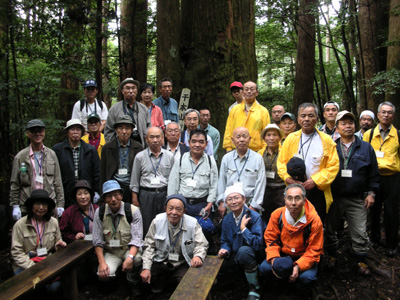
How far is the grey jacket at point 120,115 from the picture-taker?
5.46m

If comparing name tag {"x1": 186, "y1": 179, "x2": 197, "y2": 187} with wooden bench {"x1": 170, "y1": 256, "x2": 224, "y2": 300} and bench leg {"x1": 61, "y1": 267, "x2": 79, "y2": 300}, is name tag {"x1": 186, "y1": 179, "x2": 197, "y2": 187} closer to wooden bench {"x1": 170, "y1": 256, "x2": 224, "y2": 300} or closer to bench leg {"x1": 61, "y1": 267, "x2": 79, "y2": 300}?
wooden bench {"x1": 170, "y1": 256, "x2": 224, "y2": 300}

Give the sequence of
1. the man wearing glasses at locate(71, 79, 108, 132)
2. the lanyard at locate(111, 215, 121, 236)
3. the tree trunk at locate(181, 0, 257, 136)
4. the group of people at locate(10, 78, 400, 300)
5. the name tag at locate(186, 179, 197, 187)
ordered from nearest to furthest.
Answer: the group of people at locate(10, 78, 400, 300) → the lanyard at locate(111, 215, 121, 236) → the name tag at locate(186, 179, 197, 187) → the man wearing glasses at locate(71, 79, 108, 132) → the tree trunk at locate(181, 0, 257, 136)

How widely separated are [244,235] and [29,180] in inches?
124

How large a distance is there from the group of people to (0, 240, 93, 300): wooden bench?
197 millimetres

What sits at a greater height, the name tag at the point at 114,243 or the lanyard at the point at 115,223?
the lanyard at the point at 115,223

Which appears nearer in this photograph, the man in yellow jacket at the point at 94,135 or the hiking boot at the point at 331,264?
the hiking boot at the point at 331,264

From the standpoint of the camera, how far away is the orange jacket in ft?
12.2

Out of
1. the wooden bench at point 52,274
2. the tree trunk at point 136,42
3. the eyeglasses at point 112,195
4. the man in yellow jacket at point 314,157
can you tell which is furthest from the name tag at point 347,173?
the tree trunk at point 136,42

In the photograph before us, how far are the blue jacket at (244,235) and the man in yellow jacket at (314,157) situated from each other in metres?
0.68

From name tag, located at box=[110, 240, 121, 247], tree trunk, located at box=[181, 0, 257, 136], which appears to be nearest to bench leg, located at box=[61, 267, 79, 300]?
name tag, located at box=[110, 240, 121, 247]

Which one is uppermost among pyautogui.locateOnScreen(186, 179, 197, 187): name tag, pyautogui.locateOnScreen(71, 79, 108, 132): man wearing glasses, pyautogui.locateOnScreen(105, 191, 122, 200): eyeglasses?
pyautogui.locateOnScreen(71, 79, 108, 132): man wearing glasses

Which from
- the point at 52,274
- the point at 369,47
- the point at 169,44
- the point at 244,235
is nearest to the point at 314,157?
the point at 244,235

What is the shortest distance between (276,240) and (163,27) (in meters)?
5.74

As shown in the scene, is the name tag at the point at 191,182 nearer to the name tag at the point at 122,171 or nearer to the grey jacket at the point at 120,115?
the name tag at the point at 122,171
